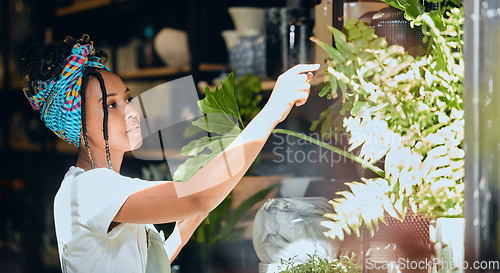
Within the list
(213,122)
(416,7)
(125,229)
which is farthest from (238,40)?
(125,229)

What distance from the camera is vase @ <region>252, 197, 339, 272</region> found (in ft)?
3.62

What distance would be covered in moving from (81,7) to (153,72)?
0.77 feet

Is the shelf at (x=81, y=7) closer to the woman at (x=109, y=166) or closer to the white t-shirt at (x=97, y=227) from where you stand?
the woman at (x=109, y=166)

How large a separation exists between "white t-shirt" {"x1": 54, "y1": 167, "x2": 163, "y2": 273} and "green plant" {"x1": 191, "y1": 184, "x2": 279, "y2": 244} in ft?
0.46

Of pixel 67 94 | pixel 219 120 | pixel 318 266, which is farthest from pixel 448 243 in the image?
pixel 67 94

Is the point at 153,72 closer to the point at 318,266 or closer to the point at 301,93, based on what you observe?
the point at 301,93

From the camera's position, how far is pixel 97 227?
979 mm

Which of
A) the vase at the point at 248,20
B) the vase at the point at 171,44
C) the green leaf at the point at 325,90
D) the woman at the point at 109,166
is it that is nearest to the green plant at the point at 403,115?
the green leaf at the point at 325,90

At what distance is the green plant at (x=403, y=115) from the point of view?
103 cm

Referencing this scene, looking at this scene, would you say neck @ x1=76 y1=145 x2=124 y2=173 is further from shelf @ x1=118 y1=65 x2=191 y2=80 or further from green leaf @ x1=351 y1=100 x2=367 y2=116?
green leaf @ x1=351 y1=100 x2=367 y2=116

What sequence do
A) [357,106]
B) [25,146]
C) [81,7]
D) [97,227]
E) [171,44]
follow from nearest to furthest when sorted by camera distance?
1. [97,227]
2. [357,106]
3. [25,146]
4. [81,7]
5. [171,44]

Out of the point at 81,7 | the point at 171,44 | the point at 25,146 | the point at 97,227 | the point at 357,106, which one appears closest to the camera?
the point at 97,227

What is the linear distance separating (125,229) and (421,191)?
0.54 meters

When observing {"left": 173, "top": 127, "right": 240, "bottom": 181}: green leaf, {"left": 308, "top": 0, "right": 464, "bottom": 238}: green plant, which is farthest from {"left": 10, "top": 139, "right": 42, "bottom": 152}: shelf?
{"left": 308, "top": 0, "right": 464, "bottom": 238}: green plant
